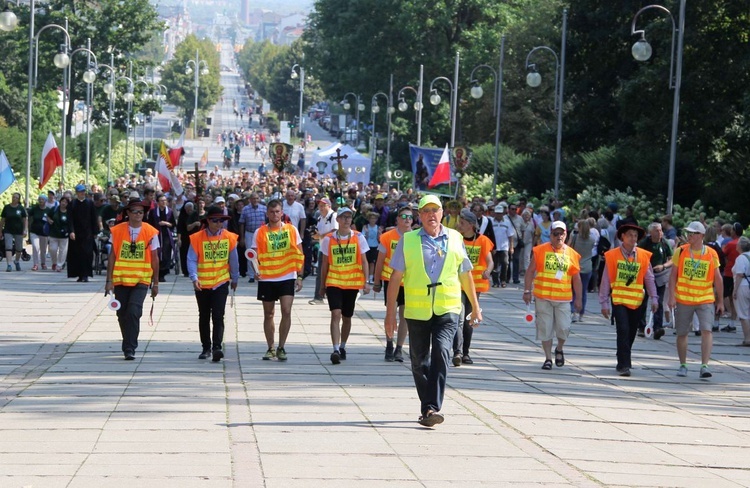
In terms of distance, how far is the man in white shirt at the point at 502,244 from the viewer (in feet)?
87.3

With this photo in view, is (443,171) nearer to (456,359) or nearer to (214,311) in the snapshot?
(456,359)

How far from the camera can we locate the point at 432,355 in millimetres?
10500

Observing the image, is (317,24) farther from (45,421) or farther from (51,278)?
(45,421)

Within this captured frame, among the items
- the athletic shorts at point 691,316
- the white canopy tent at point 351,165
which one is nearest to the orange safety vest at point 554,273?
the athletic shorts at point 691,316

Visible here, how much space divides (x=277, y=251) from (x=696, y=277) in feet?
14.3

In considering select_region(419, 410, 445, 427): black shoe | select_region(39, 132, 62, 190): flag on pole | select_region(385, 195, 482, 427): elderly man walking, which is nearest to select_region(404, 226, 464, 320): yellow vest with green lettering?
select_region(385, 195, 482, 427): elderly man walking

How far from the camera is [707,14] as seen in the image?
120ft

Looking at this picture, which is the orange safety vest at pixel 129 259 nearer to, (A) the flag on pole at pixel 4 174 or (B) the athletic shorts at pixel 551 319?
(B) the athletic shorts at pixel 551 319

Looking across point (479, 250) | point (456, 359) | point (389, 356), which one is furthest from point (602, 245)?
point (389, 356)

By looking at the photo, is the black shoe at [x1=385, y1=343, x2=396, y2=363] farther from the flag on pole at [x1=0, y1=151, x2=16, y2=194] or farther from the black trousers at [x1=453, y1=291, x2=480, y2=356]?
the flag on pole at [x1=0, y1=151, x2=16, y2=194]

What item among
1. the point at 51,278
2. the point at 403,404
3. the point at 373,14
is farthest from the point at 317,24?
the point at 403,404

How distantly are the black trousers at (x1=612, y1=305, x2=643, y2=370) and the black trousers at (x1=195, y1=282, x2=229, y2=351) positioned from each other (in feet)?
13.3

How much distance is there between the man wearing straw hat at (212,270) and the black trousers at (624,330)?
3.99 meters

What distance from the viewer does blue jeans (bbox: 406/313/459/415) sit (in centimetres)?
1043
